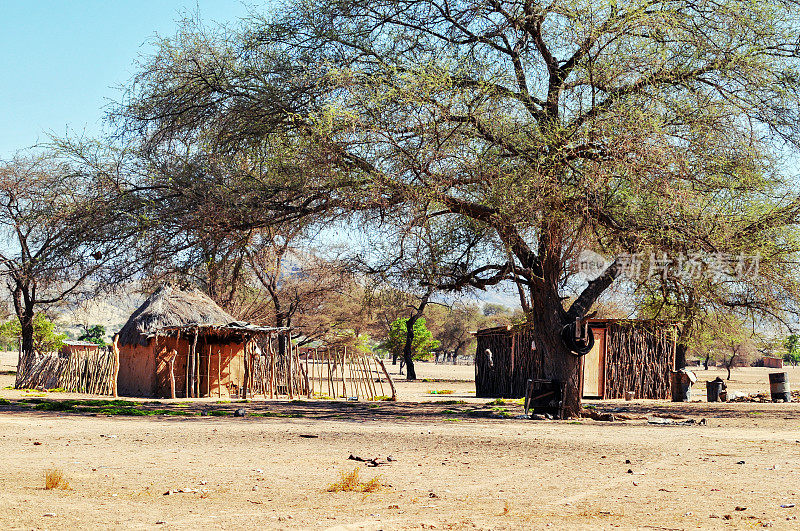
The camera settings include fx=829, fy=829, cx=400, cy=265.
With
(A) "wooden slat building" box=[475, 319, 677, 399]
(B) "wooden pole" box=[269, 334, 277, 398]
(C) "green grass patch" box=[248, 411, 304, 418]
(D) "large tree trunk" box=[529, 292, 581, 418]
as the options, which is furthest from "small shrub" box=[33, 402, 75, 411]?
(A) "wooden slat building" box=[475, 319, 677, 399]

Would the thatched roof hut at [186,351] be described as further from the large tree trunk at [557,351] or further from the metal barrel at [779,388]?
the metal barrel at [779,388]

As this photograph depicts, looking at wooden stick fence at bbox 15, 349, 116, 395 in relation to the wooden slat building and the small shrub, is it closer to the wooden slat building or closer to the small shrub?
the small shrub

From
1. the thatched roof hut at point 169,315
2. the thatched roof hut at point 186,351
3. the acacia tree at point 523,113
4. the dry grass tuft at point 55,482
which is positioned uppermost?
the acacia tree at point 523,113

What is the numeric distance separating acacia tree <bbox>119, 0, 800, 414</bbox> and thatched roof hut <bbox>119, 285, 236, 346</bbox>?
937 cm

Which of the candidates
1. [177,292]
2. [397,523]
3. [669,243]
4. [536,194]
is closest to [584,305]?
[669,243]

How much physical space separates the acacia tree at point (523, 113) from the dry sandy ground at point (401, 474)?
3.75 meters

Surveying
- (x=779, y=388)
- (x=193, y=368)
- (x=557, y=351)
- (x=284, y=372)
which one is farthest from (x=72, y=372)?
(x=779, y=388)

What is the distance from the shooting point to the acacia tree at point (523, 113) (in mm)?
13523

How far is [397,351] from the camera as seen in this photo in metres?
58.8

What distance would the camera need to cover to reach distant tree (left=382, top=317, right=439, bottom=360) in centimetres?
5647

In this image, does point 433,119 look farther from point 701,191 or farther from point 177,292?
point 177,292

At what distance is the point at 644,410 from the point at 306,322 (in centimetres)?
2114

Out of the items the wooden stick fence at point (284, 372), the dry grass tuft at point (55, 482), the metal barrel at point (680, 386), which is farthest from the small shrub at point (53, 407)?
the metal barrel at point (680, 386)

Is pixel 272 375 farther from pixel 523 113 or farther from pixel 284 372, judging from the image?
pixel 523 113
